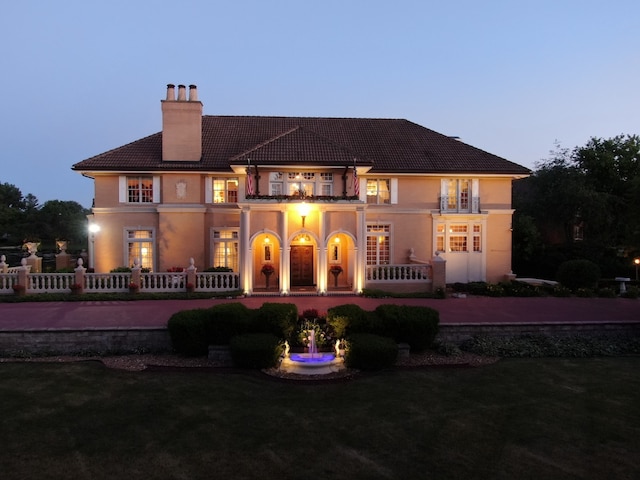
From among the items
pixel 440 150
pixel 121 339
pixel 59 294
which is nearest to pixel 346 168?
pixel 440 150

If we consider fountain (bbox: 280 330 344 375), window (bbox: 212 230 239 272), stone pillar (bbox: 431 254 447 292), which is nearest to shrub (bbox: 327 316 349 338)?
fountain (bbox: 280 330 344 375)

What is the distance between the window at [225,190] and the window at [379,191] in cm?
697

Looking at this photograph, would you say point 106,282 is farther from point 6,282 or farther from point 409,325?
point 409,325

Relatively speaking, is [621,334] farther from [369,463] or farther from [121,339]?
[121,339]

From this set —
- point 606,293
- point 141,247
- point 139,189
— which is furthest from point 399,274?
point 139,189

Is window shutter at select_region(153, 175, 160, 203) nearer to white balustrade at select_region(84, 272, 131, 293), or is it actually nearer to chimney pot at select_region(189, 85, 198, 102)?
chimney pot at select_region(189, 85, 198, 102)

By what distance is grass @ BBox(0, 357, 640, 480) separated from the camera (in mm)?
5852

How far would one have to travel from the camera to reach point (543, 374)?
9.91m

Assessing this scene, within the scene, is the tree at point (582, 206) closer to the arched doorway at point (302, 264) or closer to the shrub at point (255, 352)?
the arched doorway at point (302, 264)

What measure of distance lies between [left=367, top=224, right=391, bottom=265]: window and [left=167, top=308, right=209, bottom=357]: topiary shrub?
40.4ft

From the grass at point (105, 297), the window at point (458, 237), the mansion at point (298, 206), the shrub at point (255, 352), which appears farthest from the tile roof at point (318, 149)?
the shrub at point (255, 352)

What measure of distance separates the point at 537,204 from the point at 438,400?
1019 inches

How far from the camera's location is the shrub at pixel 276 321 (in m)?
10.9

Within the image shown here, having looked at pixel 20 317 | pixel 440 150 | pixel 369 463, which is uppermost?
pixel 440 150
